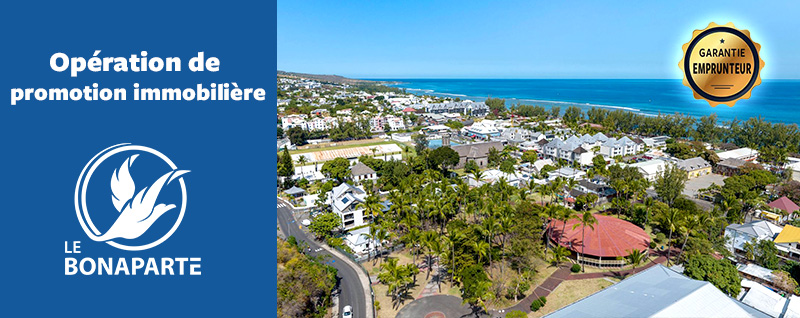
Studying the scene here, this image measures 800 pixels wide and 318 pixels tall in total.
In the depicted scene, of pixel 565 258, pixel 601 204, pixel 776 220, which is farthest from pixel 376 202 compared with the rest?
pixel 776 220

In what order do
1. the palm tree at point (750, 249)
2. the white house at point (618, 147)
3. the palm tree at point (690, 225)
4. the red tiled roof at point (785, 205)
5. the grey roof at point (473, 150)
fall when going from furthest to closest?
the white house at point (618, 147) < the grey roof at point (473, 150) < the red tiled roof at point (785, 205) < the palm tree at point (750, 249) < the palm tree at point (690, 225)

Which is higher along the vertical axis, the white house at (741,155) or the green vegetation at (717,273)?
the white house at (741,155)

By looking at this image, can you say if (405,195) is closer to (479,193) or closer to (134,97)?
(479,193)

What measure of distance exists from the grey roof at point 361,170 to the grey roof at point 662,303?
1636 inches

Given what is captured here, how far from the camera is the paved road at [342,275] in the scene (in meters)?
30.2

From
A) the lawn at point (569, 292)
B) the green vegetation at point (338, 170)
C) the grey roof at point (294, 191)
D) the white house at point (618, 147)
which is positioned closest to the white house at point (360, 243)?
the lawn at point (569, 292)

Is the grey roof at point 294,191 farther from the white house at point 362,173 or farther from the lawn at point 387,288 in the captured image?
the lawn at point 387,288

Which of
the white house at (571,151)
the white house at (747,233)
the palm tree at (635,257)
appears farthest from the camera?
the white house at (571,151)

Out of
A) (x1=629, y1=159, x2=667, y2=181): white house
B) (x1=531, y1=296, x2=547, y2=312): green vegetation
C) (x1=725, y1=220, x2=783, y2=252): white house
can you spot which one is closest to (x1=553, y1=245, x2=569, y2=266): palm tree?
(x1=531, y1=296, x2=547, y2=312): green vegetation

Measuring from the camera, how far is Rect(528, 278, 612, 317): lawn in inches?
1133

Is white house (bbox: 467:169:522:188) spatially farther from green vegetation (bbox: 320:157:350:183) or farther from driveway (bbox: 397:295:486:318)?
driveway (bbox: 397:295:486:318)

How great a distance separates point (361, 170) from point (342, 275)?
28592 millimetres

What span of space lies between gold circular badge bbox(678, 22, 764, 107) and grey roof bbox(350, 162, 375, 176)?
45704 mm

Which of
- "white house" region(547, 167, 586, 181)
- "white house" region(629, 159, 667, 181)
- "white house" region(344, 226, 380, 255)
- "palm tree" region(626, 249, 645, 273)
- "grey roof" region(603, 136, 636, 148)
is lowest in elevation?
"white house" region(344, 226, 380, 255)
